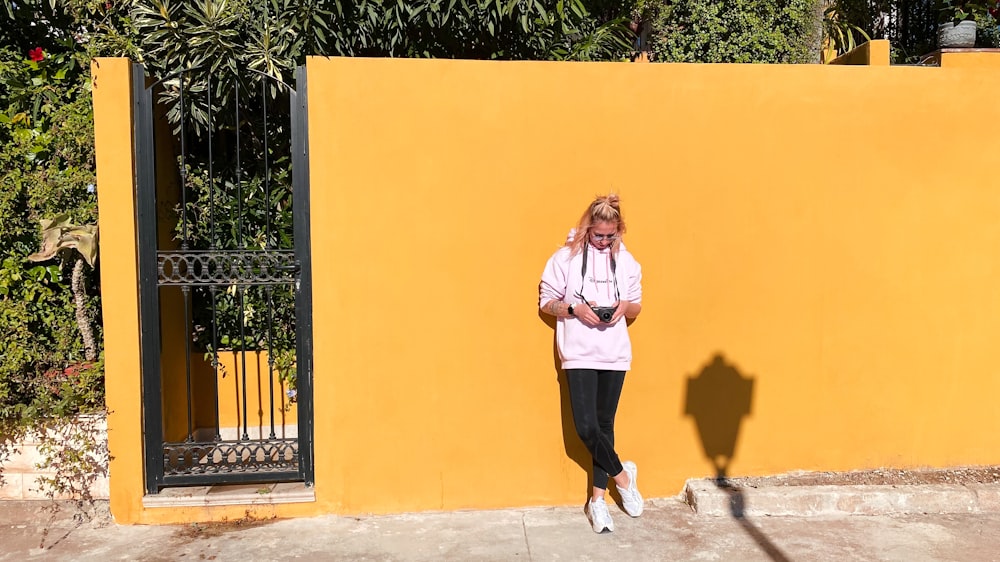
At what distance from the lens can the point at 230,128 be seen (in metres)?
5.13

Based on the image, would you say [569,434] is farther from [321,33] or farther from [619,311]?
[321,33]

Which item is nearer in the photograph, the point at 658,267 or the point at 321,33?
the point at 658,267

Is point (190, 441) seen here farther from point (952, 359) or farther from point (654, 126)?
point (952, 359)

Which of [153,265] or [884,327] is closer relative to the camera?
[153,265]

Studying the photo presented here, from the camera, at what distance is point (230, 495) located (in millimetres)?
4301

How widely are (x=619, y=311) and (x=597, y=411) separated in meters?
0.55

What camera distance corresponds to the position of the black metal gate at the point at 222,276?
4.19m

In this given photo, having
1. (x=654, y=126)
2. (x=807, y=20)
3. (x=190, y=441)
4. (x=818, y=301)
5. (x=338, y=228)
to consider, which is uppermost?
(x=807, y=20)

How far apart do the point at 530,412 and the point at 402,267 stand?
3.57ft

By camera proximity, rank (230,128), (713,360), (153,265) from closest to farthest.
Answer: (153,265)
(713,360)
(230,128)

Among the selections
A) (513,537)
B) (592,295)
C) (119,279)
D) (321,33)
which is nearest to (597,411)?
(592,295)

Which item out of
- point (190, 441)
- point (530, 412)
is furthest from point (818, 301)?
point (190, 441)

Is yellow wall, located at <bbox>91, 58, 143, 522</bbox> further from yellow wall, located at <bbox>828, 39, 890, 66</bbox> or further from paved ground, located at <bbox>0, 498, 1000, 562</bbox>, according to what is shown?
yellow wall, located at <bbox>828, 39, 890, 66</bbox>

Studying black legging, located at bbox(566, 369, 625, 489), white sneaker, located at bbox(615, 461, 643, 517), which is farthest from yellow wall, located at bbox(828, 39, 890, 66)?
white sneaker, located at bbox(615, 461, 643, 517)
